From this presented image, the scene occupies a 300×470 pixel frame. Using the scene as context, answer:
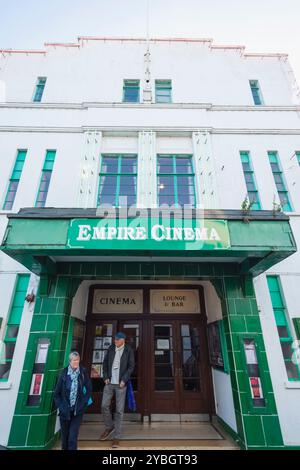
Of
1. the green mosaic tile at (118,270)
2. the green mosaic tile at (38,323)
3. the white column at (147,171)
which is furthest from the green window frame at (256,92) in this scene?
the green mosaic tile at (38,323)

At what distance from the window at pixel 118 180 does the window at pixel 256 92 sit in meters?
5.34

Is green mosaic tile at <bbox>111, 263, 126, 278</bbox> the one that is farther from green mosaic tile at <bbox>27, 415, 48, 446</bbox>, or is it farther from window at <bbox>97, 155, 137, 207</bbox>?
green mosaic tile at <bbox>27, 415, 48, 446</bbox>

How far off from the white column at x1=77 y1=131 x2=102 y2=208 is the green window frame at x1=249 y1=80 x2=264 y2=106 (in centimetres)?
609

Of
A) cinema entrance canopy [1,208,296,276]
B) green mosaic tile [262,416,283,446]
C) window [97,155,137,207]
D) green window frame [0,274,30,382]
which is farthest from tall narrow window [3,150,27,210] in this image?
green mosaic tile [262,416,283,446]

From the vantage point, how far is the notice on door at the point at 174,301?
23.1 ft

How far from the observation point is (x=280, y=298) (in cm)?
573

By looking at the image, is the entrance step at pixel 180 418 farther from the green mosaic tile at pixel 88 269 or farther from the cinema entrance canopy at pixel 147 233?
the cinema entrance canopy at pixel 147 233

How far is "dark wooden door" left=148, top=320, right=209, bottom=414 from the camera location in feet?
20.6

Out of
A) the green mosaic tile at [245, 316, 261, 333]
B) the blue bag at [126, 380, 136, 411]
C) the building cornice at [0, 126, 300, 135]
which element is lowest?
the blue bag at [126, 380, 136, 411]

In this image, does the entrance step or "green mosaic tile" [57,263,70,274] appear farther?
the entrance step

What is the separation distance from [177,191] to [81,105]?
15.2ft

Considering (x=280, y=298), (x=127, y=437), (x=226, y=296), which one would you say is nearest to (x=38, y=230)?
(x=226, y=296)

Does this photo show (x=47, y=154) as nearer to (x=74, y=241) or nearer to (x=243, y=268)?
(x=74, y=241)

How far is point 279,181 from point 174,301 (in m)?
4.97
